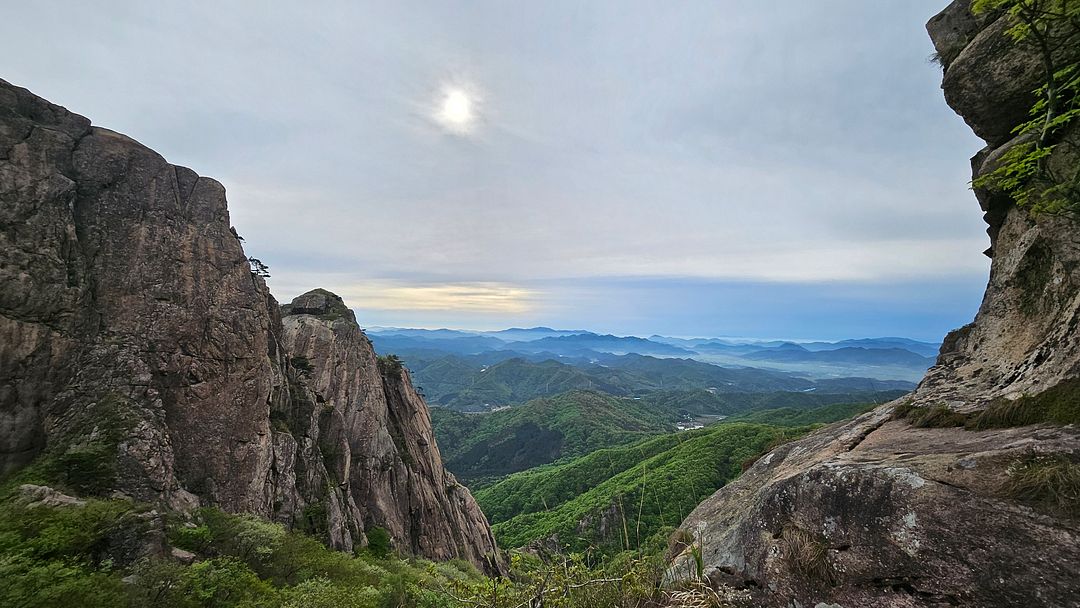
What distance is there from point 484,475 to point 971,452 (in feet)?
593

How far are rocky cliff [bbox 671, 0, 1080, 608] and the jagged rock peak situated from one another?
123 ft

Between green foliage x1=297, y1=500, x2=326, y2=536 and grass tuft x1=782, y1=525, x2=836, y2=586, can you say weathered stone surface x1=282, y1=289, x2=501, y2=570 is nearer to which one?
green foliage x1=297, y1=500, x2=326, y2=536

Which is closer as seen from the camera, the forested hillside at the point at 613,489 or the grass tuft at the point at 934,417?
the grass tuft at the point at 934,417

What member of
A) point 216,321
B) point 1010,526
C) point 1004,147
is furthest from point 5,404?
point 1004,147

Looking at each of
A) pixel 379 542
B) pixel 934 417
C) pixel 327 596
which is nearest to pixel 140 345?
pixel 327 596

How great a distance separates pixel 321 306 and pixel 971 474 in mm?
43364

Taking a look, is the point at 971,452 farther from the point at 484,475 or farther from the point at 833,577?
the point at 484,475

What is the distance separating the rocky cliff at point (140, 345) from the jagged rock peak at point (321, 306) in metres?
8.32

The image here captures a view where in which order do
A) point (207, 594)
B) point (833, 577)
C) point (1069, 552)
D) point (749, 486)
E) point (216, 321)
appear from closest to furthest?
1. point (1069, 552)
2. point (833, 577)
3. point (207, 594)
4. point (749, 486)
5. point (216, 321)

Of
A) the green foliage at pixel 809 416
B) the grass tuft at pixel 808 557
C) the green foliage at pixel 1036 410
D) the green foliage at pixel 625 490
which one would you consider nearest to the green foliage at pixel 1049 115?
the green foliage at pixel 1036 410

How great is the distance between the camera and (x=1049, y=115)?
7473 mm

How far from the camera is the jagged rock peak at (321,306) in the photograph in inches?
1510

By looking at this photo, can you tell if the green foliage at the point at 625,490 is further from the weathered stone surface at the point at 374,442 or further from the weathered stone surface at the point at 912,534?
the weathered stone surface at the point at 912,534

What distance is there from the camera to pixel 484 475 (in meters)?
170
